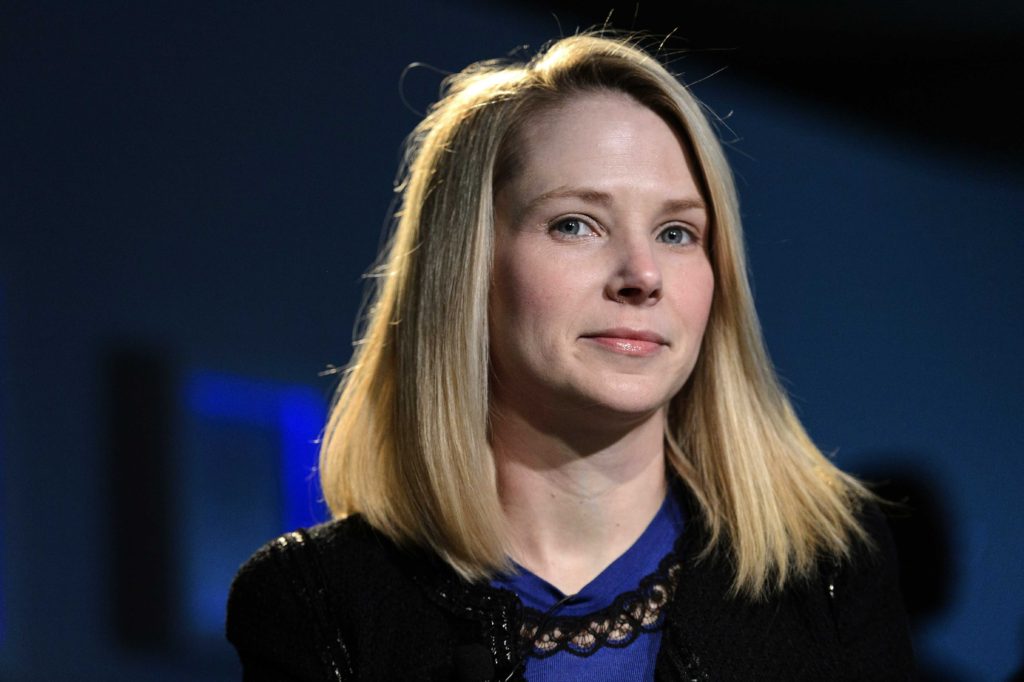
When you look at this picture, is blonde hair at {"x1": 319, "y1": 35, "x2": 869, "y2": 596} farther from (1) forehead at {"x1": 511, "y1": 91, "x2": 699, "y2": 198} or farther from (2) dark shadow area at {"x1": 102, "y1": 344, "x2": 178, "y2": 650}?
(2) dark shadow area at {"x1": 102, "y1": 344, "x2": 178, "y2": 650}

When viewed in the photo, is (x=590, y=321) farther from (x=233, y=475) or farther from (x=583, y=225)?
(x=233, y=475)

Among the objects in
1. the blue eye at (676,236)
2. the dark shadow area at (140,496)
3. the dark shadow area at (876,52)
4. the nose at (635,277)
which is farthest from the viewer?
the dark shadow area at (876,52)

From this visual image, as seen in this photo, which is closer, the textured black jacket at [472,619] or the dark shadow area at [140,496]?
the textured black jacket at [472,619]

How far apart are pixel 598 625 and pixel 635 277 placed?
1.51ft

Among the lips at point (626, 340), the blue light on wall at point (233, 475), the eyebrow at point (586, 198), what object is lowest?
the blue light on wall at point (233, 475)

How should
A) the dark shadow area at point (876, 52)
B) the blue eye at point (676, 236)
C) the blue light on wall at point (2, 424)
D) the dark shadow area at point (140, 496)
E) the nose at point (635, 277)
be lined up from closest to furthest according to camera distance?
the nose at point (635, 277) → the blue eye at point (676, 236) → the blue light on wall at point (2, 424) → the dark shadow area at point (140, 496) → the dark shadow area at point (876, 52)

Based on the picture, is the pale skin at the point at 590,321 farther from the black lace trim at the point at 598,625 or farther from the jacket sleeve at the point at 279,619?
the jacket sleeve at the point at 279,619

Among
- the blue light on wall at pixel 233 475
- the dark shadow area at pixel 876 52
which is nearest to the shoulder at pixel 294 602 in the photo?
the blue light on wall at pixel 233 475

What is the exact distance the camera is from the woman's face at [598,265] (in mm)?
1836

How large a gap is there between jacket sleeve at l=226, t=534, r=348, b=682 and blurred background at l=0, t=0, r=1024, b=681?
35 centimetres

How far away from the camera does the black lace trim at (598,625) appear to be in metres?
1.86

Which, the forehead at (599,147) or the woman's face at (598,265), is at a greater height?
the forehead at (599,147)

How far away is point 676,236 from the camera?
1943 mm

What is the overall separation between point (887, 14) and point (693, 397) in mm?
990
